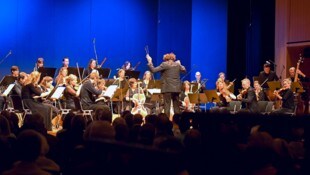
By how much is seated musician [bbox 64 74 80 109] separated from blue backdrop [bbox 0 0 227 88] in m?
3.58

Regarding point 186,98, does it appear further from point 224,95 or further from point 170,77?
point 170,77

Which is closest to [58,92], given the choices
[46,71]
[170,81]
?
[46,71]

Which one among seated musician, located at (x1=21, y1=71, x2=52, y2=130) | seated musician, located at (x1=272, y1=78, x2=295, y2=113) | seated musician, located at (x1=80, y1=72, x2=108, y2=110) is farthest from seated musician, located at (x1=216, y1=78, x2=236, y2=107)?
seated musician, located at (x1=21, y1=71, x2=52, y2=130)

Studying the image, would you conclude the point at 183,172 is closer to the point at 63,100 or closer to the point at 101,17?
the point at 63,100

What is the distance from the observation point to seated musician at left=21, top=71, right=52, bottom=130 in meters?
10.6

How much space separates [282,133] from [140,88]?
332 inches

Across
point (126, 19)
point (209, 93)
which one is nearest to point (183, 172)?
point (209, 93)

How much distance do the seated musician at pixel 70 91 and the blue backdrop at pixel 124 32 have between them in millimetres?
3584

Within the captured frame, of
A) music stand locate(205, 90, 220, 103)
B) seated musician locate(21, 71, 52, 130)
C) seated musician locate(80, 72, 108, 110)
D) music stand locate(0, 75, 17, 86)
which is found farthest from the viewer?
music stand locate(0, 75, 17, 86)

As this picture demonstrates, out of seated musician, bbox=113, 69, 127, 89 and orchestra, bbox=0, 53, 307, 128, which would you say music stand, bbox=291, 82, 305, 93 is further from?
seated musician, bbox=113, 69, 127, 89

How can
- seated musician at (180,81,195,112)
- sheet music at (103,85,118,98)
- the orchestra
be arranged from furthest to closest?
seated musician at (180,81,195,112)
sheet music at (103,85,118,98)
the orchestra

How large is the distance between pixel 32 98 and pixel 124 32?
7098mm

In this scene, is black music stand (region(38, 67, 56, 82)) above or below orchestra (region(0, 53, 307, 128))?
above

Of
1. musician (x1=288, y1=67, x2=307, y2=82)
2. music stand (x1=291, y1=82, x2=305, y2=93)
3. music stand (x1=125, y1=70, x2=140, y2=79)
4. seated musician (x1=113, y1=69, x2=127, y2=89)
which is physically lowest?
music stand (x1=291, y1=82, x2=305, y2=93)
